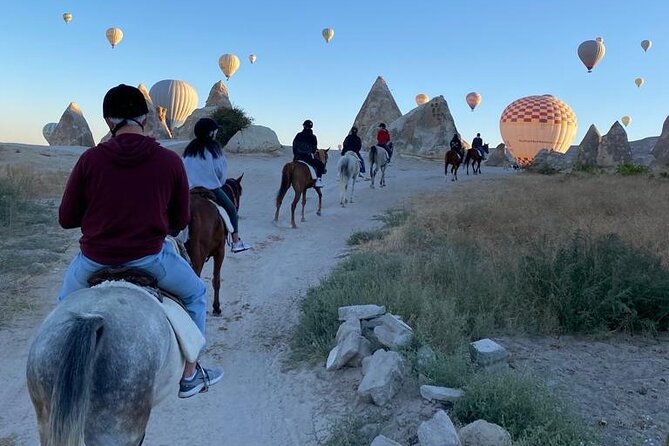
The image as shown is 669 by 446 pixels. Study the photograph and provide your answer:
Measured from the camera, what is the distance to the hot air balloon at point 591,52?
1944 inches

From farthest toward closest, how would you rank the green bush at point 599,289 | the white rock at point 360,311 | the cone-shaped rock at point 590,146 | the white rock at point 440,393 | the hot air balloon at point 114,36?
the hot air balloon at point 114,36 < the cone-shaped rock at point 590,146 < the green bush at point 599,289 < the white rock at point 360,311 < the white rock at point 440,393

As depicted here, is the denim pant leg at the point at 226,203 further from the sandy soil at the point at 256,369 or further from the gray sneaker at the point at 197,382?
the gray sneaker at the point at 197,382

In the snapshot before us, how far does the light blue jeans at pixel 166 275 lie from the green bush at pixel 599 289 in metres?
4.46

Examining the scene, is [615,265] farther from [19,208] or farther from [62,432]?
[19,208]

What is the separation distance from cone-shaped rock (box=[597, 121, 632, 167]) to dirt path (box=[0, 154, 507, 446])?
1463 inches

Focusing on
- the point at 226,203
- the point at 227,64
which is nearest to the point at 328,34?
the point at 227,64

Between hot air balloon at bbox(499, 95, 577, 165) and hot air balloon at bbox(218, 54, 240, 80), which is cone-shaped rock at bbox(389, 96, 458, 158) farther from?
hot air balloon at bbox(218, 54, 240, 80)

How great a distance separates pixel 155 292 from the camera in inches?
139

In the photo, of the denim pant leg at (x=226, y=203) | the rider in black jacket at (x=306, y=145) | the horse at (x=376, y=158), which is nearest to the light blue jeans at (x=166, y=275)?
the denim pant leg at (x=226, y=203)

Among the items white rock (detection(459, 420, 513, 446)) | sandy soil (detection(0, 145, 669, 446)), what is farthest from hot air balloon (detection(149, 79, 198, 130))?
white rock (detection(459, 420, 513, 446))

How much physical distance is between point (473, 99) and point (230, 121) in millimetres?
37760

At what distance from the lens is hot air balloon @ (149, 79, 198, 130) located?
6600 centimetres

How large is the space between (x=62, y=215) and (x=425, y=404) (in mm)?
3055

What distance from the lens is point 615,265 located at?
7.15m
